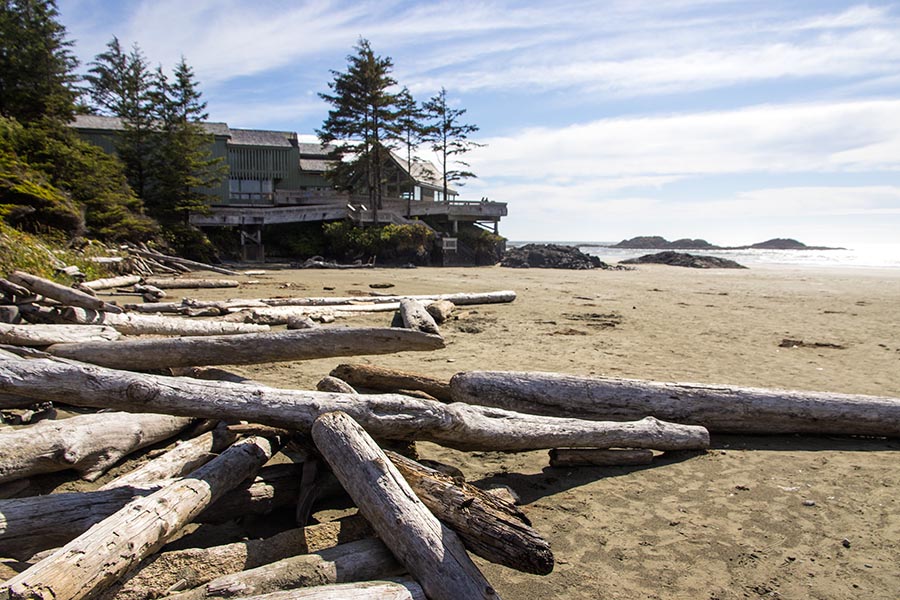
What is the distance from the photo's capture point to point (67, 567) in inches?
85.7

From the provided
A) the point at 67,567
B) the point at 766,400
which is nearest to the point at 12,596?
the point at 67,567

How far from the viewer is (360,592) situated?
7.97 ft

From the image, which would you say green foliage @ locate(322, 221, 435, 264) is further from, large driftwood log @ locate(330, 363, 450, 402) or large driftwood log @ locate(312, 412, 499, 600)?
large driftwood log @ locate(312, 412, 499, 600)

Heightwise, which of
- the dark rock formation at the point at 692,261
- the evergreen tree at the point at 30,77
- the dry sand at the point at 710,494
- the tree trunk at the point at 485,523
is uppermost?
the evergreen tree at the point at 30,77

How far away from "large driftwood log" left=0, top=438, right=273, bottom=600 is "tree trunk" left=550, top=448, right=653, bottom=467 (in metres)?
2.59

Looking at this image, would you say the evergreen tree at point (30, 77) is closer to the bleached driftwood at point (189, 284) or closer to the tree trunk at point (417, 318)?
the bleached driftwood at point (189, 284)

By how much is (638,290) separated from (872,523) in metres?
17.1

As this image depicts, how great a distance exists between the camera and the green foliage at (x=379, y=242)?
32.9 m

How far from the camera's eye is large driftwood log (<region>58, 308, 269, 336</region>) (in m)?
7.50

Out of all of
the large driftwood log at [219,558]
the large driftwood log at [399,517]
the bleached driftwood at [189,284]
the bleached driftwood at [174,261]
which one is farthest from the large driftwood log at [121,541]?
the bleached driftwood at [174,261]

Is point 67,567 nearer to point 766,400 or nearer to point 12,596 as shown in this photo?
point 12,596

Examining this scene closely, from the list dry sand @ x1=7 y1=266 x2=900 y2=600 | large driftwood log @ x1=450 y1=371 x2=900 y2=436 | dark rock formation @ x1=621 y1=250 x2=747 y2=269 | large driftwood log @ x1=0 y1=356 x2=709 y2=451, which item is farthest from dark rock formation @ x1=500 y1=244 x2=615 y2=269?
large driftwood log @ x1=0 y1=356 x2=709 y2=451

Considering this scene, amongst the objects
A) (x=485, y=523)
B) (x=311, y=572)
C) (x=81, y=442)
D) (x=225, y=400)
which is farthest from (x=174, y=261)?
(x=485, y=523)

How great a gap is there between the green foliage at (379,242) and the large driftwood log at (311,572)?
98.6 ft
